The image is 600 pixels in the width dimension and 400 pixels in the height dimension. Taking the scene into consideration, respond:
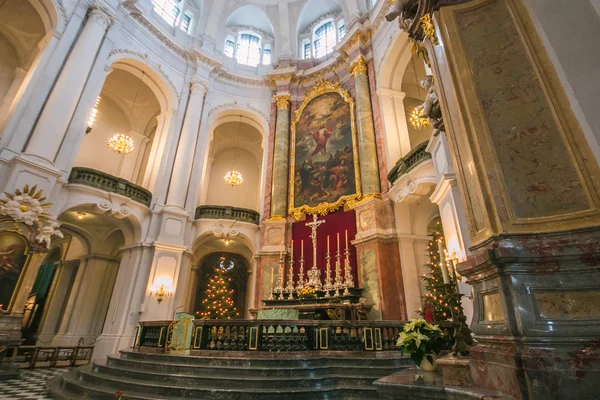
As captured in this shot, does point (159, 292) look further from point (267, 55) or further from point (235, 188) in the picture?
point (267, 55)

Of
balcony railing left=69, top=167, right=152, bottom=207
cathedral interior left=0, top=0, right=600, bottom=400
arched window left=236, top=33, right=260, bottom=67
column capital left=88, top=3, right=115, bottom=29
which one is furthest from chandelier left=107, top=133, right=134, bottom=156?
arched window left=236, top=33, right=260, bottom=67

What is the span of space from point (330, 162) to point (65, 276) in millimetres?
13114

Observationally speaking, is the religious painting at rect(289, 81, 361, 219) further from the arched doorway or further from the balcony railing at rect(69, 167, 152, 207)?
the balcony railing at rect(69, 167, 152, 207)

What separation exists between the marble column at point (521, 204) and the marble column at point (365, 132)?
7729 millimetres

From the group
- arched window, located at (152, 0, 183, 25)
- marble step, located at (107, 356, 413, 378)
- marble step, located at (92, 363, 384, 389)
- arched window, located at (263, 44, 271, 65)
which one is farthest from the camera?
arched window, located at (263, 44, 271, 65)

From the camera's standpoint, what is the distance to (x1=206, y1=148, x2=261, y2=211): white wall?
700 inches

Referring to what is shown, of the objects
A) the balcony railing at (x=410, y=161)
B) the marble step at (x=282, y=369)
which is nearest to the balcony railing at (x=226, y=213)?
the balcony railing at (x=410, y=161)

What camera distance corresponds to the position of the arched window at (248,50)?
17948mm

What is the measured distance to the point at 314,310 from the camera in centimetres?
877

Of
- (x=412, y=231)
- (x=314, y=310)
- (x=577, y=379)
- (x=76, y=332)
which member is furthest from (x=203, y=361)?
(x=76, y=332)

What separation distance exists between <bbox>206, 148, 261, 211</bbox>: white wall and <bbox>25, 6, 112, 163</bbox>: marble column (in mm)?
8602

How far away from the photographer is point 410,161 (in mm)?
9445

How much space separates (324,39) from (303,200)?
10.2m

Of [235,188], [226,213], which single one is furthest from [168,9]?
[226,213]
